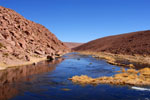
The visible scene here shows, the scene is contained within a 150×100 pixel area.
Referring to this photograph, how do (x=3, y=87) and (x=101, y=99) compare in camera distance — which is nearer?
(x=101, y=99)

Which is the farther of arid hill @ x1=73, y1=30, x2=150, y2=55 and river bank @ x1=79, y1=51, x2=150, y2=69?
arid hill @ x1=73, y1=30, x2=150, y2=55

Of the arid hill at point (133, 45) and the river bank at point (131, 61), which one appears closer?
the river bank at point (131, 61)

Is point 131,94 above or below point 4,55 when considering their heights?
below

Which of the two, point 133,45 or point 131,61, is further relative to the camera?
point 133,45

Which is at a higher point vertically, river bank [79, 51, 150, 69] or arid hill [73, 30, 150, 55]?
arid hill [73, 30, 150, 55]

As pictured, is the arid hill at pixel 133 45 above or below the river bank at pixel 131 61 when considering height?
above

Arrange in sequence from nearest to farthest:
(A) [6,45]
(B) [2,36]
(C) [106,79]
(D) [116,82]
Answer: (D) [116,82] → (C) [106,79] → (A) [6,45] → (B) [2,36]

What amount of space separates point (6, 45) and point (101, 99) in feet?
90.8

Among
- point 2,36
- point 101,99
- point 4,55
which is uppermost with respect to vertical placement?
point 2,36

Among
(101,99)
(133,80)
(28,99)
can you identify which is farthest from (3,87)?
(133,80)

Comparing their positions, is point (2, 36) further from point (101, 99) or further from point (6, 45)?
point (101, 99)

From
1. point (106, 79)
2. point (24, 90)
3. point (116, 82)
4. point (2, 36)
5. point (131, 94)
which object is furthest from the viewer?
point (2, 36)

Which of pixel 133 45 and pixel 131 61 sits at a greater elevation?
pixel 133 45

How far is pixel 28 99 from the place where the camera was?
42.3 ft
